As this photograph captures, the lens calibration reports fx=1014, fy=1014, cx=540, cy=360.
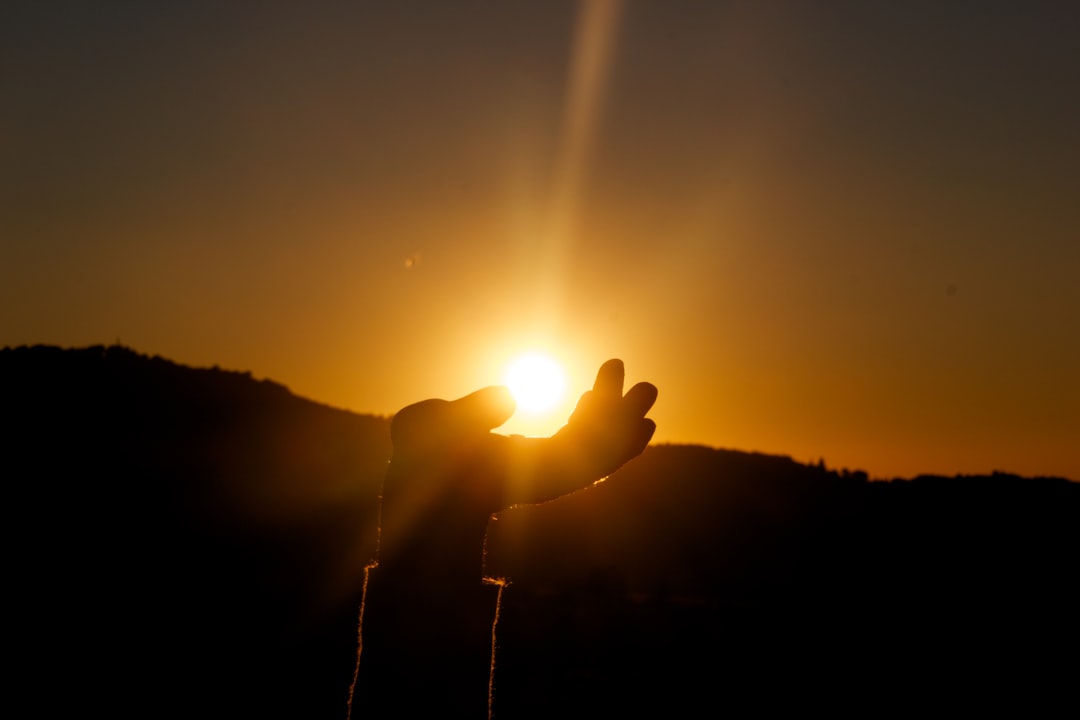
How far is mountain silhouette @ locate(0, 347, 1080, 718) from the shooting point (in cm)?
1834

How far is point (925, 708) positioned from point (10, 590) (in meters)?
19.1

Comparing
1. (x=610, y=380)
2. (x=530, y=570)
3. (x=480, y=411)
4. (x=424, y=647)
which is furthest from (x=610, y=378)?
(x=530, y=570)

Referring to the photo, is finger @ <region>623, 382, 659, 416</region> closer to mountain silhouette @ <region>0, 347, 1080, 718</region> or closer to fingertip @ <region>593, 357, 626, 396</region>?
fingertip @ <region>593, 357, 626, 396</region>

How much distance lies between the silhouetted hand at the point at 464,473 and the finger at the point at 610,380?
6 cm

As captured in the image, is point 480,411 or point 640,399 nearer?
point 480,411

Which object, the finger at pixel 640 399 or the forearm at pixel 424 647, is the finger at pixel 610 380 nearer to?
the finger at pixel 640 399

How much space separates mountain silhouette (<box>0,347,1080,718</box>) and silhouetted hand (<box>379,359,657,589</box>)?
6.94m

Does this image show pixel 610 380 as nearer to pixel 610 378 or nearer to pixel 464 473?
pixel 610 378

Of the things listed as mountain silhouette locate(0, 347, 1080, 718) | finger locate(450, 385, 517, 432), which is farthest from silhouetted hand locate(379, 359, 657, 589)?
mountain silhouette locate(0, 347, 1080, 718)

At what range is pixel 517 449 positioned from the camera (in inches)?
67.6

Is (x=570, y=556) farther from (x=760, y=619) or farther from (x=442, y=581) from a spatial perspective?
(x=442, y=581)

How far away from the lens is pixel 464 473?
1638 millimetres

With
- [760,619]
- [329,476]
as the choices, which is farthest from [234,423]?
[760,619]

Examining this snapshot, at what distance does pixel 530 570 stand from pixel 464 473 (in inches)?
1236
